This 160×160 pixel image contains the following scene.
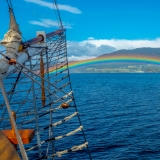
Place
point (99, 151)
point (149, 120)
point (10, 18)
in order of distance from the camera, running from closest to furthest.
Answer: point (10, 18) → point (99, 151) → point (149, 120)

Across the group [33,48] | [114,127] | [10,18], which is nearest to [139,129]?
[114,127]

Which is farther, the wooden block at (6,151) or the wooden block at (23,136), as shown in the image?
the wooden block at (23,136)

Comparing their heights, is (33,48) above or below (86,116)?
above

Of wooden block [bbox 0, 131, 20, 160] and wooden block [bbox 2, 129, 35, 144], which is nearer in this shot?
wooden block [bbox 0, 131, 20, 160]

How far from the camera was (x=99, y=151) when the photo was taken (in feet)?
100.0

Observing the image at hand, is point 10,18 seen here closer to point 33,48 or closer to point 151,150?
point 33,48

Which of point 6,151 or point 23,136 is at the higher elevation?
point 6,151

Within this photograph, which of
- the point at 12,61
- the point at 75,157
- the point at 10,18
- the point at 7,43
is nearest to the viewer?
the point at 12,61

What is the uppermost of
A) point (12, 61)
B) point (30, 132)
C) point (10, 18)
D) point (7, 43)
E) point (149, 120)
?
point (10, 18)

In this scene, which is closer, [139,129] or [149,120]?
[139,129]

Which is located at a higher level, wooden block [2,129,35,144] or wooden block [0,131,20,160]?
wooden block [0,131,20,160]

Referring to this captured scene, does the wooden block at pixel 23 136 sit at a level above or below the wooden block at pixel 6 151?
below

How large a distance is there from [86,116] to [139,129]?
13.8 metres

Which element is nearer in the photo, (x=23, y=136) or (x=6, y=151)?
(x=6, y=151)
